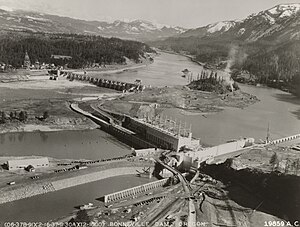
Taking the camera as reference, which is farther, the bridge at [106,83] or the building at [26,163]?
the bridge at [106,83]

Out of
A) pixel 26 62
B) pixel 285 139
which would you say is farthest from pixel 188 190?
pixel 26 62

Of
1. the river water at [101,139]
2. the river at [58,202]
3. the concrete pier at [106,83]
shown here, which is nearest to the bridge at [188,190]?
the river at [58,202]

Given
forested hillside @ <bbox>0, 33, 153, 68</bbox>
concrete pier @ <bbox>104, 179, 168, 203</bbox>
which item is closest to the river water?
concrete pier @ <bbox>104, 179, 168, 203</bbox>

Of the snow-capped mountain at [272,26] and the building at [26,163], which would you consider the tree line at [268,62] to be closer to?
the snow-capped mountain at [272,26]

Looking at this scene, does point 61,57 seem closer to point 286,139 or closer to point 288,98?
point 288,98

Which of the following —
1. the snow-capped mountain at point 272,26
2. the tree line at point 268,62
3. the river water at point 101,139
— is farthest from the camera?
the snow-capped mountain at point 272,26

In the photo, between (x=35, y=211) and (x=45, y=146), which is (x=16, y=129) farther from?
(x=35, y=211)

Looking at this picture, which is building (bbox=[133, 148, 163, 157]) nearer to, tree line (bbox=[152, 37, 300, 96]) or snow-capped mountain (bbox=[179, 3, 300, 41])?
tree line (bbox=[152, 37, 300, 96])
